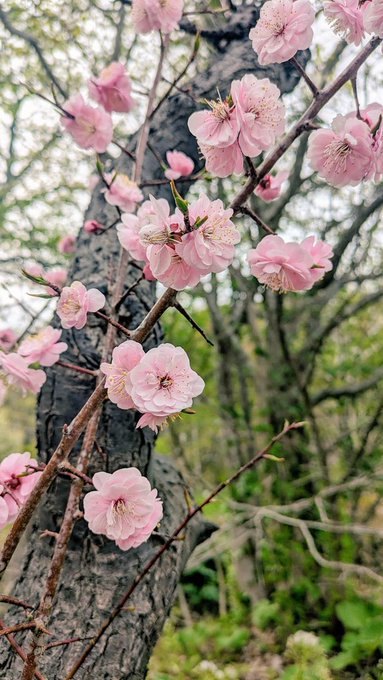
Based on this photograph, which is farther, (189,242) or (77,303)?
(77,303)

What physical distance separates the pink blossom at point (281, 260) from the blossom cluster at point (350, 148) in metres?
0.16

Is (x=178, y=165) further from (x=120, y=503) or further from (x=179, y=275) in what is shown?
(x=120, y=503)

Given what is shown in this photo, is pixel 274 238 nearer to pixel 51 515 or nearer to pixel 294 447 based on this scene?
pixel 51 515

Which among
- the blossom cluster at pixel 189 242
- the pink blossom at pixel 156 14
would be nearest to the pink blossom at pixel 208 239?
the blossom cluster at pixel 189 242

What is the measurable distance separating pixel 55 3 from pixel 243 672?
404cm

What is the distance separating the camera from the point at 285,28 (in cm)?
82

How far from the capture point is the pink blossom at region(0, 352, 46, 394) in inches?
36.2

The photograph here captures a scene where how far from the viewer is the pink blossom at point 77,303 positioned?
2.66 feet

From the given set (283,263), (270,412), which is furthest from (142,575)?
(270,412)

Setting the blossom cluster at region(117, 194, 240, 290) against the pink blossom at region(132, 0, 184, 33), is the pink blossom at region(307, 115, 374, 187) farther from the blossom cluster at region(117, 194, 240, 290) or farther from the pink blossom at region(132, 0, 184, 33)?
the pink blossom at region(132, 0, 184, 33)

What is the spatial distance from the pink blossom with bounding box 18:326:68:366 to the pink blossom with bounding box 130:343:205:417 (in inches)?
11.5

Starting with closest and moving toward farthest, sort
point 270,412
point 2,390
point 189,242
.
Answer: point 189,242 → point 2,390 → point 270,412

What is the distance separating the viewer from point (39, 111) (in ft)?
13.4

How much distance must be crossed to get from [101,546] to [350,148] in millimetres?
1015
